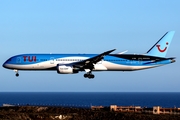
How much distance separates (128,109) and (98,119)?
16830 mm

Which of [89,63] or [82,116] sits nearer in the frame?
[82,116]

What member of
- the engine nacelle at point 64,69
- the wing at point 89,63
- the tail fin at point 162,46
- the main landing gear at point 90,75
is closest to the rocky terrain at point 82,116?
the engine nacelle at point 64,69

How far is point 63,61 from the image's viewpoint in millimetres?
93062

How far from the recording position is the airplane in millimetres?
91938

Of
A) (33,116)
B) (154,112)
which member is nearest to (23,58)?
(33,116)

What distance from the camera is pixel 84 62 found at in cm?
9125

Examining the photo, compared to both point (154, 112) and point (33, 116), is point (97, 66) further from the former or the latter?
point (33, 116)

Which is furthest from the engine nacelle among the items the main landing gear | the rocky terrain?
the rocky terrain

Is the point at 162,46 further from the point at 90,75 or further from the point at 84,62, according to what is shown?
the point at 84,62

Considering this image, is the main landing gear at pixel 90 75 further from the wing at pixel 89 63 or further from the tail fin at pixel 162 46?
the tail fin at pixel 162 46

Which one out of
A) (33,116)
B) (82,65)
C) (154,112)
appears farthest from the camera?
(82,65)

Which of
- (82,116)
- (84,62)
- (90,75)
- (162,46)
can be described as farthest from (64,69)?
(162,46)

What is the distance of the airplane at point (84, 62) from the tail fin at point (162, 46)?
2.82m

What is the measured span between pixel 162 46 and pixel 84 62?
2002 cm
